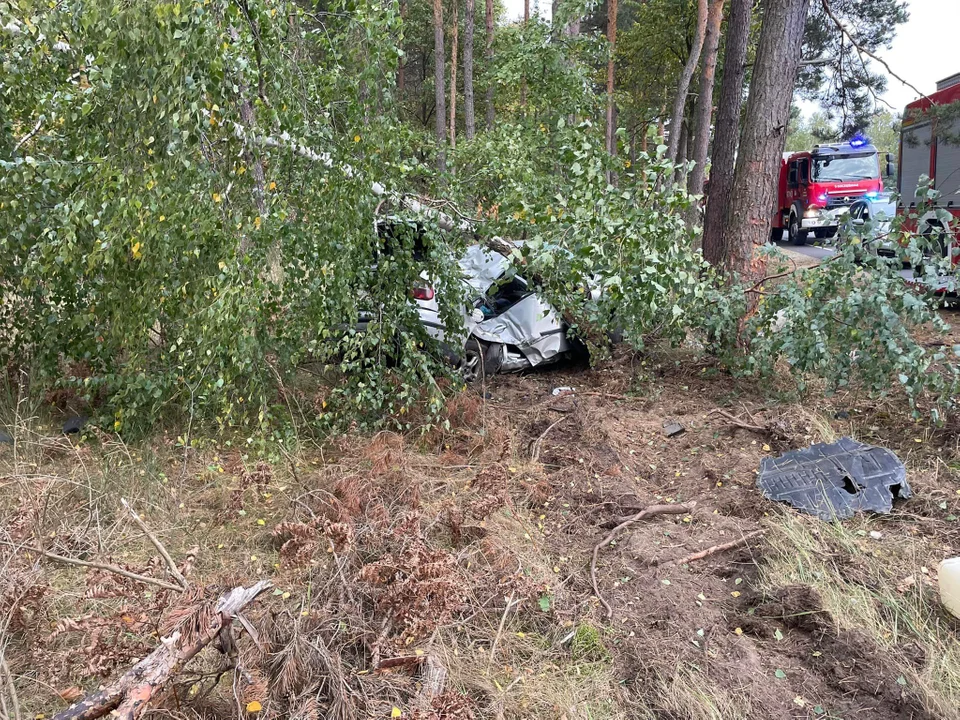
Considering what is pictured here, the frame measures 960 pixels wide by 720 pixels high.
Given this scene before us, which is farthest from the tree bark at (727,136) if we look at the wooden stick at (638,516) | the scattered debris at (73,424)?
the scattered debris at (73,424)

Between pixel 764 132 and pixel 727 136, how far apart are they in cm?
212

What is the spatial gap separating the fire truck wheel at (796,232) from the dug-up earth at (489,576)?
15.4 meters

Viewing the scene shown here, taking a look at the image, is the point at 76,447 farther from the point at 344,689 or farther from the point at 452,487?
the point at 344,689

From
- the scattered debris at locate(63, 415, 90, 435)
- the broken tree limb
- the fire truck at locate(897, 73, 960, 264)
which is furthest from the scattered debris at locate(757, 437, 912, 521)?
the scattered debris at locate(63, 415, 90, 435)

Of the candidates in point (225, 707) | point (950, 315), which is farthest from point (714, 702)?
point (950, 315)

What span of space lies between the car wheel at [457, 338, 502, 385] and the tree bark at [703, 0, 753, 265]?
2.50m

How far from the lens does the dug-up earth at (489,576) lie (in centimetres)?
268

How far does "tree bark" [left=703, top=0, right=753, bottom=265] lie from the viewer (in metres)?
7.59

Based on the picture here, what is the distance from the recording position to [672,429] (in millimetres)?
5613

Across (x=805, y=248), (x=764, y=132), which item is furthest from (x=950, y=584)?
(x=805, y=248)

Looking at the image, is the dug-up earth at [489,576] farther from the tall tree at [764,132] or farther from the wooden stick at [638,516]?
the tall tree at [764,132]

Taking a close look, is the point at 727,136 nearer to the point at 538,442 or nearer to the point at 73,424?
the point at 538,442

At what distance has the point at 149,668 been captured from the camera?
2.21 metres

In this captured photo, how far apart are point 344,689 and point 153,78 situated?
3074 millimetres
